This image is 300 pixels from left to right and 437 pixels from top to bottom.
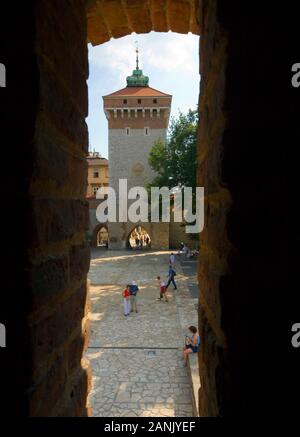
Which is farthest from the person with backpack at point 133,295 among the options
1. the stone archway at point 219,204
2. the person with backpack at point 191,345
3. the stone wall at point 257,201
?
the stone wall at point 257,201

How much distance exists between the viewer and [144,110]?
2788cm

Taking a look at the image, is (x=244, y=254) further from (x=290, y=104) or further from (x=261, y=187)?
(x=290, y=104)

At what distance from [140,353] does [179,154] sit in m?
16.2

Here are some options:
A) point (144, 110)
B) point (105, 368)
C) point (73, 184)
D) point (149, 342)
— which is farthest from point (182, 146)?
point (73, 184)

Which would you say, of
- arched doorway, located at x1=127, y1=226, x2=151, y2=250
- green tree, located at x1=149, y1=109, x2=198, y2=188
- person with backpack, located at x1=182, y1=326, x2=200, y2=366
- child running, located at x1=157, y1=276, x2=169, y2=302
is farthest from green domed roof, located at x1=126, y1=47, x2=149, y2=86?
person with backpack, located at x1=182, y1=326, x2=200, y2=366

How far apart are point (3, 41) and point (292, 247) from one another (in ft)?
3.69

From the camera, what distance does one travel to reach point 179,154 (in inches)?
836

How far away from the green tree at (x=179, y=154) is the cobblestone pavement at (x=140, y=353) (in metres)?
8.82

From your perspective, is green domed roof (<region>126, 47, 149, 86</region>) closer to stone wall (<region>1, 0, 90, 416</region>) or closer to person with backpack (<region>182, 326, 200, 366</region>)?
person with backpack (<region>182, 326, 200, 366</region>)

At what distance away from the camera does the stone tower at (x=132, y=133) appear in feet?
90.6

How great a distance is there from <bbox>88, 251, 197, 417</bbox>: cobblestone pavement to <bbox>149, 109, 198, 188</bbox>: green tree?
8.82 metres

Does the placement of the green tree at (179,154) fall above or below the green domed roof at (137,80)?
below

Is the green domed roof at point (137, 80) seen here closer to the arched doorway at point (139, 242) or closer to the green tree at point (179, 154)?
the green tree at point (179, 154)

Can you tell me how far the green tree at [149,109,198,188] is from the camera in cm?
2025
